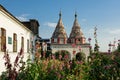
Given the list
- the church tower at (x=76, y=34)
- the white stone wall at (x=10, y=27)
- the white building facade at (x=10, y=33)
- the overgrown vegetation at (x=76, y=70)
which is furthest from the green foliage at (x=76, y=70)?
the church tower at (x=76, y=34)

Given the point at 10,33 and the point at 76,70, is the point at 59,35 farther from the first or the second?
the point at 76,70

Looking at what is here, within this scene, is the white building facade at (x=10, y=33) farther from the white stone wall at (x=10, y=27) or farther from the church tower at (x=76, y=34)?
the church tower at (x=76, y=34)

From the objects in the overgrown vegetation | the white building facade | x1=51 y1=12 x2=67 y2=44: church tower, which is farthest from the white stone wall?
x1=51 y1=12 x2=67 y2=44: church tower

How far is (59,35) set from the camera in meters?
59.8

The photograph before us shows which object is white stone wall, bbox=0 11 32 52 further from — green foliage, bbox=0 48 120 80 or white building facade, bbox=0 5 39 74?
green foliage, bbox=0 48 120 80

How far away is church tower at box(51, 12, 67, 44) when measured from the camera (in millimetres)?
59312

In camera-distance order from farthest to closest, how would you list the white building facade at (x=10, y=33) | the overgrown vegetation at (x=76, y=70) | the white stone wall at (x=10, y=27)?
the white stone wall at (x=10, y=27)
the white building facade at (x=10, y=33)
the overgrown vegetation at (x=76, y=70)

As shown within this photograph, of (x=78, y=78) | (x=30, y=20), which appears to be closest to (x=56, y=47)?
(x=30, y=20)

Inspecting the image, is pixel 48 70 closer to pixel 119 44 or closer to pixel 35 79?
pixel 35 79

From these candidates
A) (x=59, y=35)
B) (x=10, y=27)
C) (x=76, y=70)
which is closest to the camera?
(x=76, y=70)

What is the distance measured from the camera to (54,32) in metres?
61.4

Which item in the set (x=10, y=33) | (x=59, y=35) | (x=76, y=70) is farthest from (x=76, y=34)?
(x=76, y=70)

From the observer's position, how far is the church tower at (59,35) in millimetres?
59312

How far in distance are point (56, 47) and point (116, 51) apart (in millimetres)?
43620
